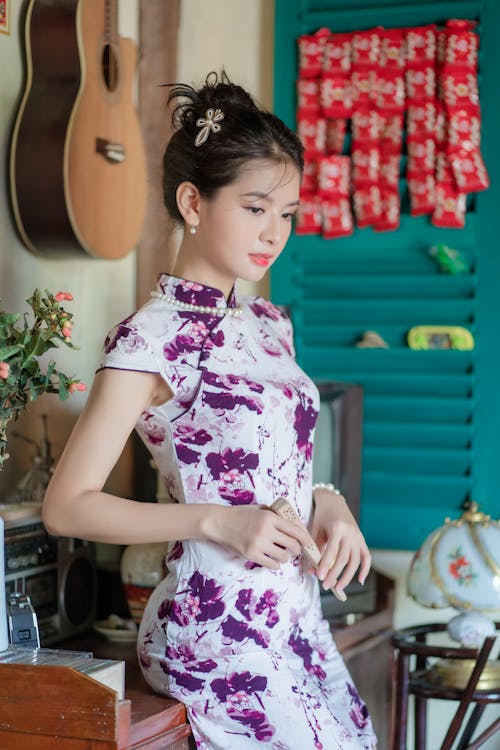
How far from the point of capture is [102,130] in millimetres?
2291

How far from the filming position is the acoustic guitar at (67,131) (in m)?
2.15

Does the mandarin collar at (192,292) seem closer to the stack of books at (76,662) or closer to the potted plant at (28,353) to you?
the potted plant at (28,353)

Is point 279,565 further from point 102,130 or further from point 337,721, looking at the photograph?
point 102,130

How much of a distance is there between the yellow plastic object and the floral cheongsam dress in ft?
4.45

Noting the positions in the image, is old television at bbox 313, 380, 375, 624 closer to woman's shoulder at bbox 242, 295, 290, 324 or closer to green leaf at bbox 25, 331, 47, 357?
woman's shoulder at bbox 242, 295, 290, 324

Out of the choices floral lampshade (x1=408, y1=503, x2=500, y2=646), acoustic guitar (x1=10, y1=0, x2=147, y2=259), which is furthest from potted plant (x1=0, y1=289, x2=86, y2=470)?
floral lampshade (x1=408, y1=503, x2=500, y2=646)

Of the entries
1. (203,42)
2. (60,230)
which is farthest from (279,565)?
(203,42)

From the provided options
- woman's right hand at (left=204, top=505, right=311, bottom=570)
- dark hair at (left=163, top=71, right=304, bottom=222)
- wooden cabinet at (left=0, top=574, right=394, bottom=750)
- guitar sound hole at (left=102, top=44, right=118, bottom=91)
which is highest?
guitar sound hole at (left=102, top=44, right=118, bottom=91)

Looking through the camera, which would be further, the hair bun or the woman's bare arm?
the hair bun

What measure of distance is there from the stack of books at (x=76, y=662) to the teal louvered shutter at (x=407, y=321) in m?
1.60

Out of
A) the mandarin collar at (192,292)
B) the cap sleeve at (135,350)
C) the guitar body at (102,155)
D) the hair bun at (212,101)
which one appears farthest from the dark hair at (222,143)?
the guitar body at (102,155)

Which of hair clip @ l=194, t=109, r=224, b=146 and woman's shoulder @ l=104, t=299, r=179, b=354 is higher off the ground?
hair clip @ l=194, t=109, r=224, b=146

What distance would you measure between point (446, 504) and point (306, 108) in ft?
3.73

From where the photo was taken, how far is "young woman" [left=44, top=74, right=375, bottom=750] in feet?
4.81
